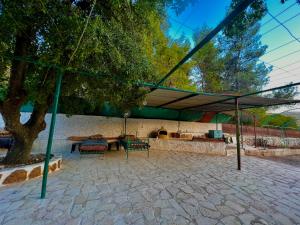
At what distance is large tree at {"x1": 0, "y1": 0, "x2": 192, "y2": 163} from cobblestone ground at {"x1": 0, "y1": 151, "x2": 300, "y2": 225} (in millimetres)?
1868

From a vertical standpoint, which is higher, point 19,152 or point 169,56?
point 169,56

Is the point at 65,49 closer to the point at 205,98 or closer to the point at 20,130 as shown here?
the point at 20,130

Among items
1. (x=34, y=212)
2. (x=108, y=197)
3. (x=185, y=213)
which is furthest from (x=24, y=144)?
(x=185, y=213)

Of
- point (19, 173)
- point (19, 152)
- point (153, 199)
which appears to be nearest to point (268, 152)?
point (153, 199)

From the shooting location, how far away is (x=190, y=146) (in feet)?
27.6

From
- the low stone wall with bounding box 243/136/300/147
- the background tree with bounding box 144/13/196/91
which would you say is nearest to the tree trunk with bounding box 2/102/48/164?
the background tree with bounding box 144/13/196/91

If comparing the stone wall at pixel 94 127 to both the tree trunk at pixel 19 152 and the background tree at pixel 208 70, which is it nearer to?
the tree trunk at pixel 19 152

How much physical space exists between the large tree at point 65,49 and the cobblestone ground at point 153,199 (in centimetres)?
187

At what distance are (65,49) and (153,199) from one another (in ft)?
10.8

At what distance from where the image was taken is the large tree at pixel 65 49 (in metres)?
2.78

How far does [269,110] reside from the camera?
15914 mm

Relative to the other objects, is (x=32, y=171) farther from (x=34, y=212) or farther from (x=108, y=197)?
(x=108, y=197)

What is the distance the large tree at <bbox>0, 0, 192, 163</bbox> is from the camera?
2.78 meters

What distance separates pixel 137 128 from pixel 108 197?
6.31 metres
